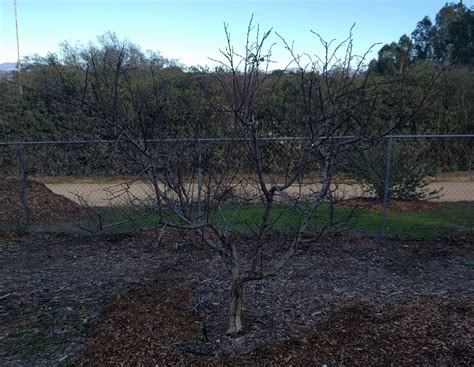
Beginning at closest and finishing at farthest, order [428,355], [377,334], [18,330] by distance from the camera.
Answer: [428,355], [377,334], [18,330]

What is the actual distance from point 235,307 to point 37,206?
621 cm

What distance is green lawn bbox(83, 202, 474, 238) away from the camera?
657 centimetres

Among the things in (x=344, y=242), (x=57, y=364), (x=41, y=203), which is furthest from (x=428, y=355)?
(x=41, y=203)

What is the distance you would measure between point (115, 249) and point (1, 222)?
270 cm

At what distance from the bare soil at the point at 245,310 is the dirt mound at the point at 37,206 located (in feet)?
6.11

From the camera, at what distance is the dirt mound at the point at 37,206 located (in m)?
7.89

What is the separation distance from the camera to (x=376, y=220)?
7.43 metres

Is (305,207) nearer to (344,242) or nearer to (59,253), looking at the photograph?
(344,242)

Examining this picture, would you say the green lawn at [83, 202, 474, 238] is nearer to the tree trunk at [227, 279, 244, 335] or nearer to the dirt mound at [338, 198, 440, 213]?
the dirt mound at [338, 198, 440, 213]

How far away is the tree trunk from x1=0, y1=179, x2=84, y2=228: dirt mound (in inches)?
189

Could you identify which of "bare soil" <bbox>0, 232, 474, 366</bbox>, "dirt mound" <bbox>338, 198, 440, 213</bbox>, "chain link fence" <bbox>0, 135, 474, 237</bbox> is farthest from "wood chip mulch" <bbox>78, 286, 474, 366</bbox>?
"dirt mound" <bbox>338, 198, 440, 213</bbox>

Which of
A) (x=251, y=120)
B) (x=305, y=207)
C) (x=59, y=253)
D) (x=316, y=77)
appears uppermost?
(x=316, y=77)

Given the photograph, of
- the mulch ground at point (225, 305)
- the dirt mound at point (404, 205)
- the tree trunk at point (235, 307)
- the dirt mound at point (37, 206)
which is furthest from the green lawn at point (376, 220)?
the tree trunk at point (235, 307)

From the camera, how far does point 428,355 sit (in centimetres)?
311
